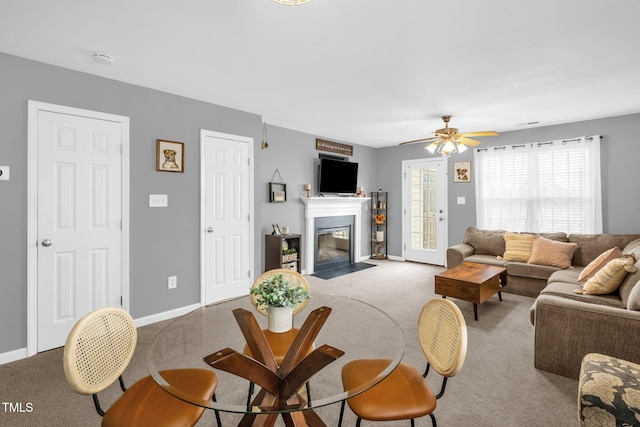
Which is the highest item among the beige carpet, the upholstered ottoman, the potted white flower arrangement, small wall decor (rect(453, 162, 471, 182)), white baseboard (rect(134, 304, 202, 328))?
small wall decor (rect(453, 162, 471, 182))

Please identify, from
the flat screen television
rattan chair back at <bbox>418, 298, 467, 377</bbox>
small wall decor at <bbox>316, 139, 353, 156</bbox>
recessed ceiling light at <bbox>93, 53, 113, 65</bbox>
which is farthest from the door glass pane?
recessed ceiling light at <bbox>93, 53, 113, 65</bbox>

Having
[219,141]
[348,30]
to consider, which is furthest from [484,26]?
[219,141]

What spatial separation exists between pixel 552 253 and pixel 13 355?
19.0 ft

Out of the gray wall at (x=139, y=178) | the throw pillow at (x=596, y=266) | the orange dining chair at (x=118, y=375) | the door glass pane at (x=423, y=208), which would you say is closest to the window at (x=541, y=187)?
the door glass pane at (x=423, y=208)

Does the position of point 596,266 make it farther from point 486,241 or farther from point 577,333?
point 486,241

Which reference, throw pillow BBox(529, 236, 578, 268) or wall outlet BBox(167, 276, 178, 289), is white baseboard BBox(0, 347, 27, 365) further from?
throw pillow BBox(529, 236, 578, 268)

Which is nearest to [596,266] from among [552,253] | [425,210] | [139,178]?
[552,253]

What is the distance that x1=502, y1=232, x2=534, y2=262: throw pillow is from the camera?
15.0 ft

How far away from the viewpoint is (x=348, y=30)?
2.24 metres

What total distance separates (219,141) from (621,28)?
12.1 ft

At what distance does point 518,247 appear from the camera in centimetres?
469

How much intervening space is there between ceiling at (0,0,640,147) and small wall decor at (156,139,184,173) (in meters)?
0.56

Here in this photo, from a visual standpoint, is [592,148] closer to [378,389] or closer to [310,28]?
[310,28]

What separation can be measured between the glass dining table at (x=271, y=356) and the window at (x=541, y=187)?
4.37m
